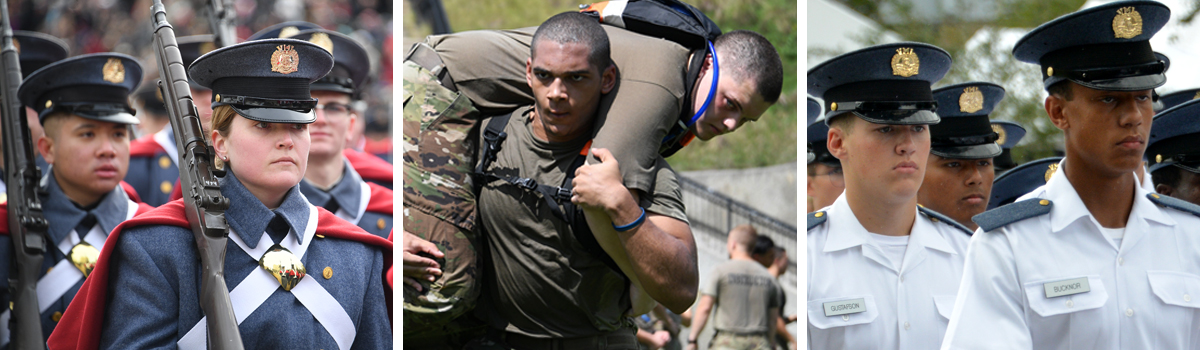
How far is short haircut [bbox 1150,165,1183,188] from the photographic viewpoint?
3248 millimetres

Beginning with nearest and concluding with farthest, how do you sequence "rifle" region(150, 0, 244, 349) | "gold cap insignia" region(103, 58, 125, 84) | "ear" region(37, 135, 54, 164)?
"rifle" region(150, 0, 244, 349) → "gold cap insignia" region(103, 58, 125, 84) → "ear" region(37, 135, 54, 164)

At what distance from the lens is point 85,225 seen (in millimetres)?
3529

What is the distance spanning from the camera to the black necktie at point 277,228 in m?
2.88

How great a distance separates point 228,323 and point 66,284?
1253mm

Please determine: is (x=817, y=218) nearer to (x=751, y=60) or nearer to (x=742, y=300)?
(x=751, y=60)

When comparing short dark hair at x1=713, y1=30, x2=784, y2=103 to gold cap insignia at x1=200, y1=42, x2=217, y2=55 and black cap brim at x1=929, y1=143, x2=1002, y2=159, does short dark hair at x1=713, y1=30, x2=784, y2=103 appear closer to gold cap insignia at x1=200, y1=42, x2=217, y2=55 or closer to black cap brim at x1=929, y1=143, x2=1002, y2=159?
black cap brim at x1=929, y1=143, x2=1002, y2=159

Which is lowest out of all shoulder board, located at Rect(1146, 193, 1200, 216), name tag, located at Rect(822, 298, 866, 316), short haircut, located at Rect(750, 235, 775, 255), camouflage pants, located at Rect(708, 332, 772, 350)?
camouflage pants, located at Rect(708, 332, 772, 350)

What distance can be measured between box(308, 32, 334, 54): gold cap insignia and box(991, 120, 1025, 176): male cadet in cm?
237

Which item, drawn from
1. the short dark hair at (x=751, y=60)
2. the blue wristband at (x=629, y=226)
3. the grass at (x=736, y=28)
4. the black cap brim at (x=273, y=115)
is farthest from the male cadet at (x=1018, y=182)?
the grass at (x=736, y=28)

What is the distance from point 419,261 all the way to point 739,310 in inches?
119

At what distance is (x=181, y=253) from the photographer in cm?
277

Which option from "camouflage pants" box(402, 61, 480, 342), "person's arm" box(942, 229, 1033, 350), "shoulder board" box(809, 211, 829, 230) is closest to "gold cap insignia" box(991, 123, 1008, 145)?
"person's arm" box(942, 229, 1033, 350)

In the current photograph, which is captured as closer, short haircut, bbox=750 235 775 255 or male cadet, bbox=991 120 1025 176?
male cadet, bbox=991 120 1025 176

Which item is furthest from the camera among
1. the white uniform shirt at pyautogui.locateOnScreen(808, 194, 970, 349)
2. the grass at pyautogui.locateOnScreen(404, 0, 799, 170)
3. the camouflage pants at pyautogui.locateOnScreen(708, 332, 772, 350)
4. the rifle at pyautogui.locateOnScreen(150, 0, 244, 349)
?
the grass at pyautogui.locateOnScreen(404, 0, 799, 170)
